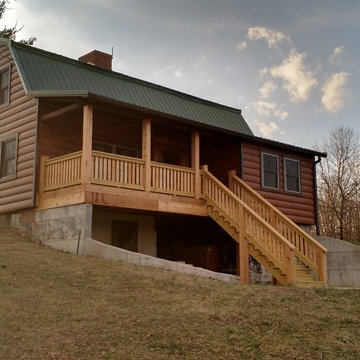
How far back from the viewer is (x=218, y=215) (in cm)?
1875

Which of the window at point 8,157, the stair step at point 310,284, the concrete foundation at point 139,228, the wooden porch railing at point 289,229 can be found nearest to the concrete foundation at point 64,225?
the concrete foundation at point 139,228

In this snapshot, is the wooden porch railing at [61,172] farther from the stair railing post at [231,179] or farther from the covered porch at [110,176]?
the stair railing post at [231,179]

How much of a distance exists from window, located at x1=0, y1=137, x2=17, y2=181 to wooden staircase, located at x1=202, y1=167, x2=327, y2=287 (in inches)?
258

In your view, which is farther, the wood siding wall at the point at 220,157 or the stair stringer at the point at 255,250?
the wood siding wall at the point at 220,157

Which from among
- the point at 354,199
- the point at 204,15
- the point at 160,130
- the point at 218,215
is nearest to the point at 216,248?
the point at 218,215

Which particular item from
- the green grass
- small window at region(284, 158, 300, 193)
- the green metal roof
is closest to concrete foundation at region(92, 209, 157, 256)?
the green metal roof

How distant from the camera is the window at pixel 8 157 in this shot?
64.6 feet

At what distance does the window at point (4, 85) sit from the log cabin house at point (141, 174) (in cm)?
4

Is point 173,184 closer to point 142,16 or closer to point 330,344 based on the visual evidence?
point 142,16

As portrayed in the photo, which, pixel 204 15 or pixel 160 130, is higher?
pixel 204 15

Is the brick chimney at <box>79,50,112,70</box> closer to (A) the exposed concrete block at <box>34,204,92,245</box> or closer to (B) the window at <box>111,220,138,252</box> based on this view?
(B) the window at <box>111,220,138,252</box>

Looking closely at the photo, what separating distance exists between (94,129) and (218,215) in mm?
5488

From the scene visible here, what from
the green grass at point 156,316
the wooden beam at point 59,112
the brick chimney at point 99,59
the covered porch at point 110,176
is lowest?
the green grass at point 156,316

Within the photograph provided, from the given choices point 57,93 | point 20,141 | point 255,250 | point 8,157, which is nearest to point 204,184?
point 255,250
